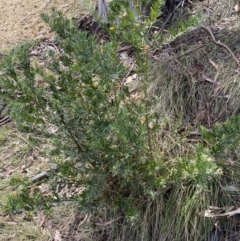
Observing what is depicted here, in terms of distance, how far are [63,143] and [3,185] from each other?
0.80 metres

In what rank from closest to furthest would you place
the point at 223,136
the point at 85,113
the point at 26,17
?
the point at 223,136 < the point at 85,113 < the point at 26,17

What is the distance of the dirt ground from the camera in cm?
411

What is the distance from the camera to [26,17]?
4336mm

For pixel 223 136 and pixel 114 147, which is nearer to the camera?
pixel 223 136

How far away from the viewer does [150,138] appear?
2.44 metres

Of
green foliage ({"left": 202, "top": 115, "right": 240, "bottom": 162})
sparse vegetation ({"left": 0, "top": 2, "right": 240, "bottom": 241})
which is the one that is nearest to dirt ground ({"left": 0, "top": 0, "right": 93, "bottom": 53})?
sparse vegetation ({"left": 0, "top": 2, "right": 240, "bottom": 241})

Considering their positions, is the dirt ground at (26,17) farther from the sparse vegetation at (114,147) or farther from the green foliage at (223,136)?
the green foliage at (223,136)

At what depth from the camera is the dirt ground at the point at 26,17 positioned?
4105 mm

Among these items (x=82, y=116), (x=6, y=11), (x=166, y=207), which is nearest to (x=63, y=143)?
(x=82, y=116)

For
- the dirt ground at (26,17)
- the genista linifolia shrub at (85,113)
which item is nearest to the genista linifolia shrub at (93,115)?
the genista linifolia shrub at (85,113)

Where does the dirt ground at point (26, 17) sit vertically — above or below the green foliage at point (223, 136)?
below

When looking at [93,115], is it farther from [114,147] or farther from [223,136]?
[223,136]

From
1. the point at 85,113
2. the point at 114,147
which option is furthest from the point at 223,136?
the point at 85,113

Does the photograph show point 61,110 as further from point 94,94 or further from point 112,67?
point 112,67
